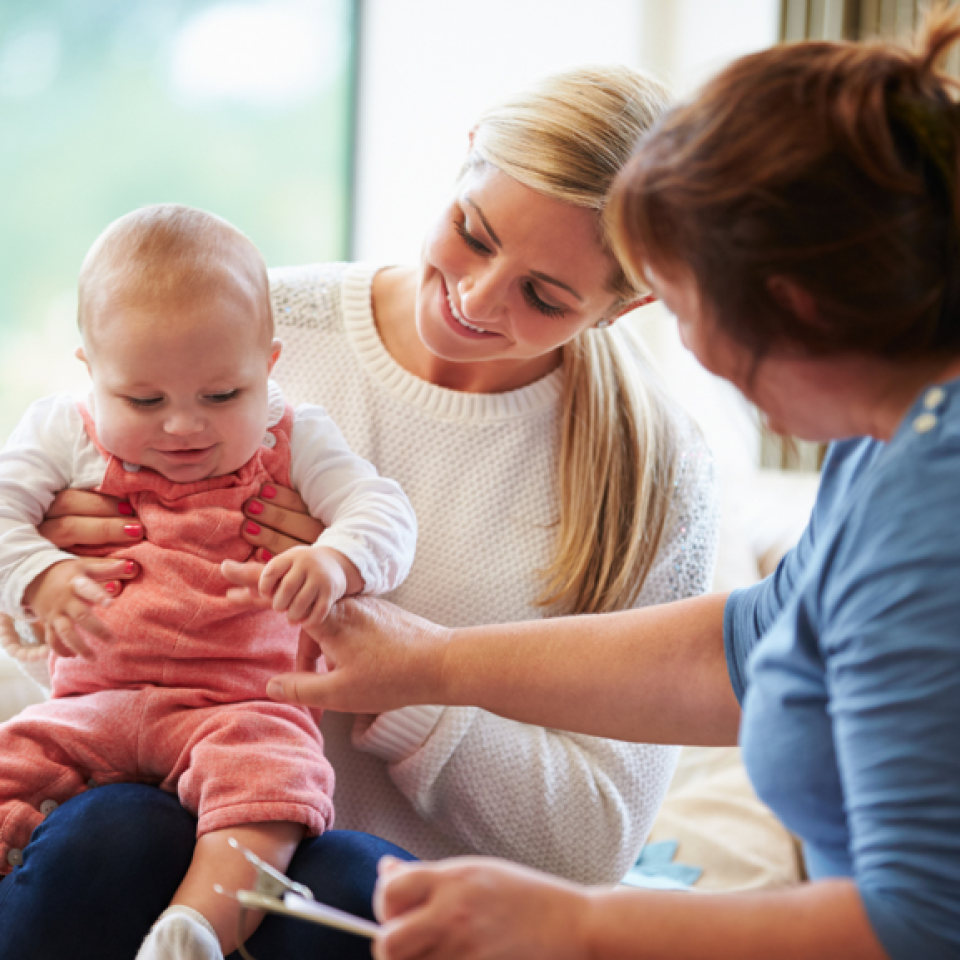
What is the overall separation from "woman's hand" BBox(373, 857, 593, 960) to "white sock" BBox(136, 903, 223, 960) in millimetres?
316

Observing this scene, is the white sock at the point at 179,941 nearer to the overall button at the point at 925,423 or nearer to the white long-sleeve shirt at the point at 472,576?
the white long-sleeve shirt at the point at 472,576

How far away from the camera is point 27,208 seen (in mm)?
2684

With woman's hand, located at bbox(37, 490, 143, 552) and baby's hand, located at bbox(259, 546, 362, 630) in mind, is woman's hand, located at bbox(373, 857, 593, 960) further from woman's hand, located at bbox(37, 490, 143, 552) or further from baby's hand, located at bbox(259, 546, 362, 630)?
woman's hand, located at bbox(37, 490, 143, 552)

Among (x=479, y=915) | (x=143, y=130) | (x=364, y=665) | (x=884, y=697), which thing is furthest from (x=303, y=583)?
(x=143, y=130)

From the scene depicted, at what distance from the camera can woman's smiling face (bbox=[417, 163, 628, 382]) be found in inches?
49.6

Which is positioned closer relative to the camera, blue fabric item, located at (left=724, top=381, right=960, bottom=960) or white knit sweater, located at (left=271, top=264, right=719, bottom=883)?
blue fabric item, located at (left=724, top=381, right=960, bottom=960)

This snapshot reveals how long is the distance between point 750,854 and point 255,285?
1.39 m

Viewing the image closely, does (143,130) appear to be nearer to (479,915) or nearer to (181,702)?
(181,702)

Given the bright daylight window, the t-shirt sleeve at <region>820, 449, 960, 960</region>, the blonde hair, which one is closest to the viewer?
the t-shirt sleeve at <region>820, 449, 960, 960</region>

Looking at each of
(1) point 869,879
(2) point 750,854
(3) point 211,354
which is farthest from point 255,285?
(2) point 750,854

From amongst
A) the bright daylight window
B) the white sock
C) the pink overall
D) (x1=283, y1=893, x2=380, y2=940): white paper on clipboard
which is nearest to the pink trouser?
the pink overall

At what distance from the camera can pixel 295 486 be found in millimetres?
1263

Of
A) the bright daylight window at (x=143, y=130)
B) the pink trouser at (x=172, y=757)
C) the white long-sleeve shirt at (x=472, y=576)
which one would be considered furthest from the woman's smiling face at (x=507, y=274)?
the bright daylight window at (x=143, y=130)

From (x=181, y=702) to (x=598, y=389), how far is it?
2.36 feet
